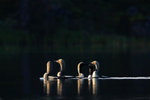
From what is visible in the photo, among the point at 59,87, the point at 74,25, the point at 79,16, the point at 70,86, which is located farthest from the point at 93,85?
the point at 79,16

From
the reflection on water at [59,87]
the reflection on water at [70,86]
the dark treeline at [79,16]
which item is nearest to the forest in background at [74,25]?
the dark treeline at [79,16]

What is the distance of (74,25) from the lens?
244ft

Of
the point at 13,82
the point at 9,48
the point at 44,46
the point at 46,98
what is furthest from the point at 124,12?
the point at 46,98

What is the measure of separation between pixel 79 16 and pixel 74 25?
92.6 inches

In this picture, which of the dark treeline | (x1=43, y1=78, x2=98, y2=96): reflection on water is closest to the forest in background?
the dark treeline

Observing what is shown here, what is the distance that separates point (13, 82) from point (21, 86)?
1770mm

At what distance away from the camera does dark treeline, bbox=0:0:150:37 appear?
71875 mm

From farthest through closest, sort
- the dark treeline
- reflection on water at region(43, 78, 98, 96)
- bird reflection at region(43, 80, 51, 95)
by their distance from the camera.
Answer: the dark treeline
bird reflection at region(43, 80, 51, 95)
reflection on water at region(43, 78, 98, 96)

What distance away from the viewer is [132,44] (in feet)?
243

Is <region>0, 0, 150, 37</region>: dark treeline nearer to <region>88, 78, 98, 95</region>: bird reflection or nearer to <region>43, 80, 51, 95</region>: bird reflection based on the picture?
<region>88, 78, 98, 95</region>: bird reflection

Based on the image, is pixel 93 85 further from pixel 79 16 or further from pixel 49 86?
pixel 79 16

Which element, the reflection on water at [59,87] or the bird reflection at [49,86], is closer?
the reflection on water at [59,87]

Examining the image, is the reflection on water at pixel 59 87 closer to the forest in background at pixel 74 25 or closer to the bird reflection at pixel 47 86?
the bird reflection at pixel 47 86

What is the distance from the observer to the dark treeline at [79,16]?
71.9 meters
